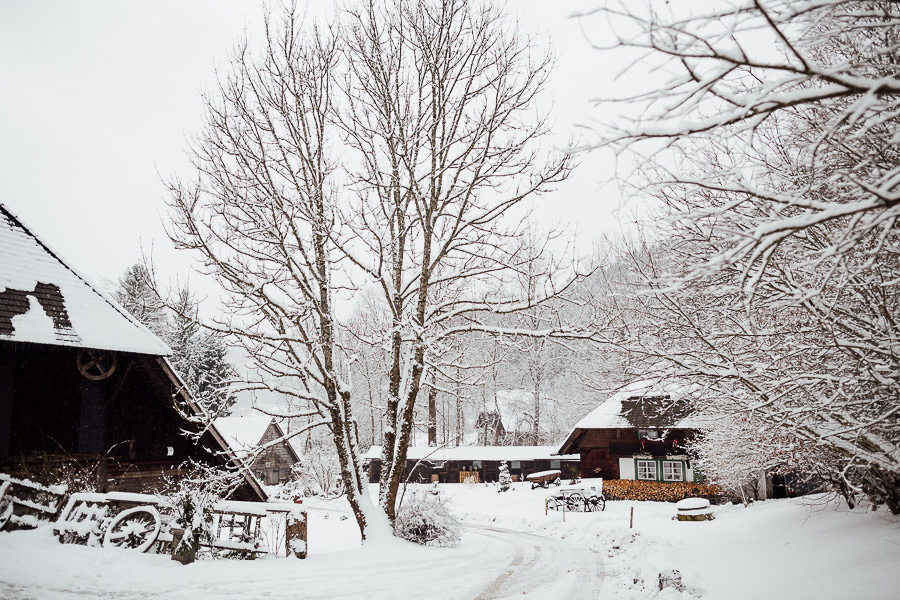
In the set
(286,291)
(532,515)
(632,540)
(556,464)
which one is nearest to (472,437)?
(556,464)

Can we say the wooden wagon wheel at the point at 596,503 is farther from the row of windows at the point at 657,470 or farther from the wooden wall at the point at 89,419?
the wooden wall at the point at 89,419

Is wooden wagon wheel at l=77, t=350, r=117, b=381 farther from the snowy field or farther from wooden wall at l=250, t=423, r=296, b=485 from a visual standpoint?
wooden wall at l=250, t=423, r=296, b=485

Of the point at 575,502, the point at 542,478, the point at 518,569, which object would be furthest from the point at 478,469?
the point at 518,569

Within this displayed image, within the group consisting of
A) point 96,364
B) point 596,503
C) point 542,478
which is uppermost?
point 96,364

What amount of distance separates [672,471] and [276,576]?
2625cm

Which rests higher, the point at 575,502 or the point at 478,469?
the point at 575,502

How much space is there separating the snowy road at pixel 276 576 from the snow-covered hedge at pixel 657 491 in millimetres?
19643

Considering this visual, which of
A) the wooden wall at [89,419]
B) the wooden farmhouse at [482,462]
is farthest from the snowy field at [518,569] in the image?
the wooden farmhouse at [482,462]

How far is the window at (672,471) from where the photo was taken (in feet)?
96.1

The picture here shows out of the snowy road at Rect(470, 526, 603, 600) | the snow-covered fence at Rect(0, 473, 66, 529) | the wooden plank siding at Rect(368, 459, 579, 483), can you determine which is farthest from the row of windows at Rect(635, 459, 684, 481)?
the snow-covered fence at Rect(0, 473, 66, 529)

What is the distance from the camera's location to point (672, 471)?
2952 centimetres

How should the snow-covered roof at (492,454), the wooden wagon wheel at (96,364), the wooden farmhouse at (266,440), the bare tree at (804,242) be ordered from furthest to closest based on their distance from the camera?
the snow-covered roof at (492,454) → the wooden farmhouse at (266,440) → the wooden wagon wheel at (96,364) → the bare tree at (804,242)

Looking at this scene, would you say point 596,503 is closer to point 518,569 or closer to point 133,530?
point 518,569

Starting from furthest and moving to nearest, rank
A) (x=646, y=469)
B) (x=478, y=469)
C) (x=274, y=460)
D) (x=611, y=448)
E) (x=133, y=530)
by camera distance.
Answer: (x=478, y=469), (x=274, y=460), (x=611, y=448), (x=646, y=469), (x=133, y=530)
